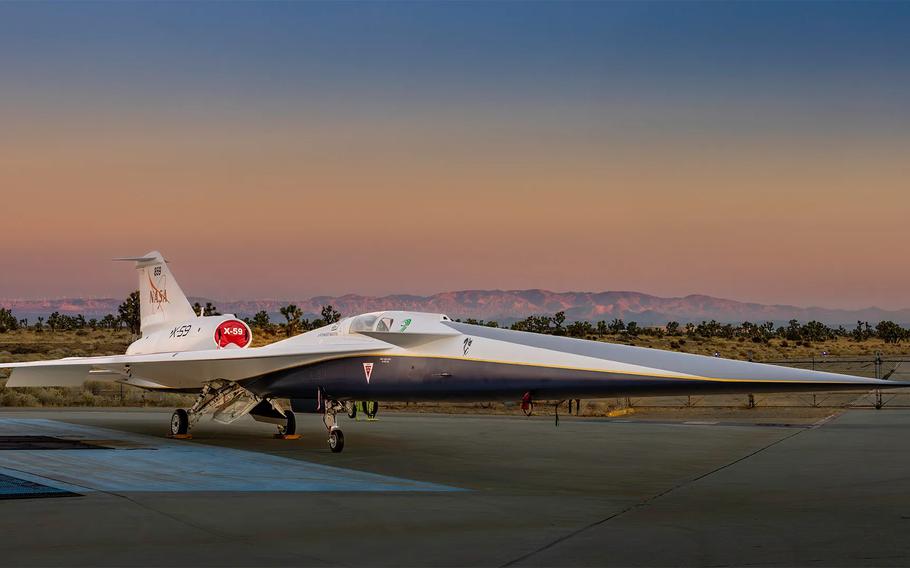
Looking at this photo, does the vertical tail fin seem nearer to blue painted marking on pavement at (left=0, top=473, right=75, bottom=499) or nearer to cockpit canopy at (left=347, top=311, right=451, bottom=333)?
cockpit canopy at (left=347, top=311, right=451, bottom=333)

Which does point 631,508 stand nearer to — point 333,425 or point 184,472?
point 184,472

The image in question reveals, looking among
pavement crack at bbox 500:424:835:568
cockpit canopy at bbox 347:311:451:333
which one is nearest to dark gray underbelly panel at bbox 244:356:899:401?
cockpit canopy at bbox 347:311:451:333

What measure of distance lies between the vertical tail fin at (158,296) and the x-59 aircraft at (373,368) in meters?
0.03

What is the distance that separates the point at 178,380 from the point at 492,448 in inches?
292

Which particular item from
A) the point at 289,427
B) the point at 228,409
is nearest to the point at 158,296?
the point at 228,409

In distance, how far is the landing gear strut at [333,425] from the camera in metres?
18.2

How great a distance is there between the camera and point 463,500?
39.4 feet

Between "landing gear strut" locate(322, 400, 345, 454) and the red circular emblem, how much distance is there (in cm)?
381

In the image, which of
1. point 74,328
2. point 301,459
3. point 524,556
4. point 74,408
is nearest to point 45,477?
point 301,459

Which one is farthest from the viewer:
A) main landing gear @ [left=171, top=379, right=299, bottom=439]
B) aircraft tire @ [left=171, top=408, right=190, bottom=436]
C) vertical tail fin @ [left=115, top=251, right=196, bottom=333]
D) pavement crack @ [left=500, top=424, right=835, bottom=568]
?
vertical tail fin @ [left=115, top=251, right=196, bottom=333]

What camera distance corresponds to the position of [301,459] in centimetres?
1727

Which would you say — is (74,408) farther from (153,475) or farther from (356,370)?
(153,475)

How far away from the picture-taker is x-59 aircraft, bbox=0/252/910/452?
1396cm

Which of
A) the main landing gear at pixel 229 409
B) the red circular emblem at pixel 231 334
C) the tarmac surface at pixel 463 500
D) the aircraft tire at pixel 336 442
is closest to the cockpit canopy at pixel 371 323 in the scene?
the aircraft tire at pixel 336 442
